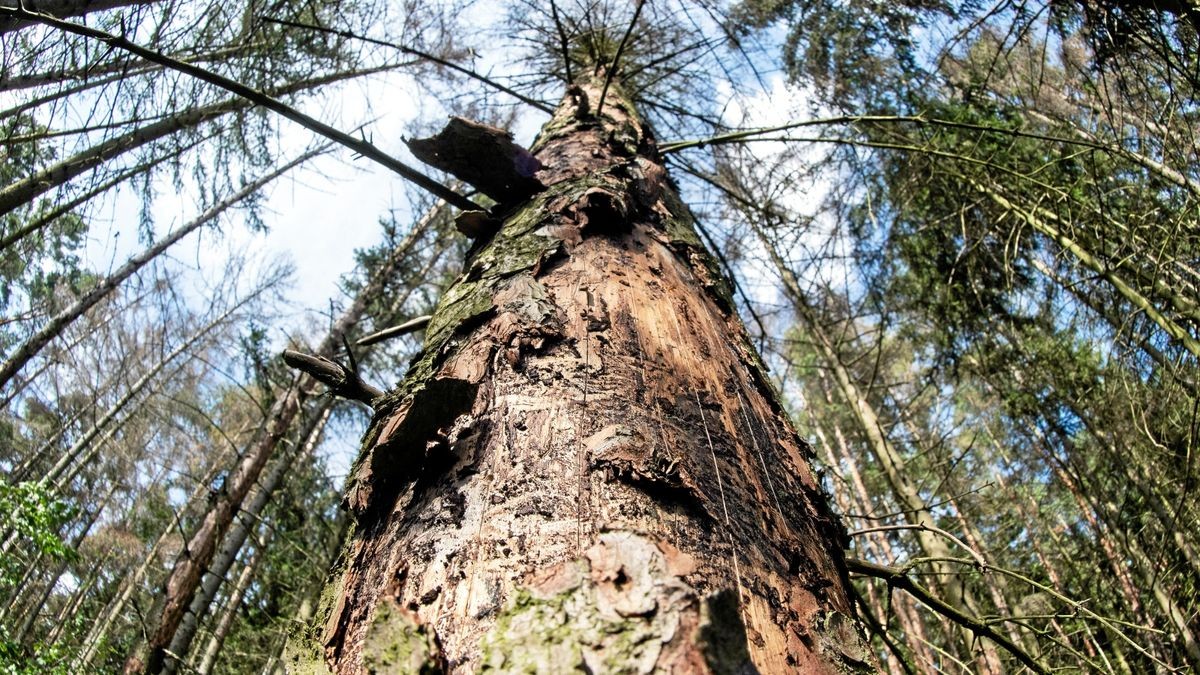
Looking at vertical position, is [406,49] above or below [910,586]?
above

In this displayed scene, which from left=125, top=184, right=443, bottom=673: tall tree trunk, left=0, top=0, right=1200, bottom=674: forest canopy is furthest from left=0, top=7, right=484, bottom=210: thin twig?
left=125, top=184, right=443, bottom=673: tall tree trunk

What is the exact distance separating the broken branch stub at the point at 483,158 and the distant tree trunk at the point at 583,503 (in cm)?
42

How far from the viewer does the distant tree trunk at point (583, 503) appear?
61cm

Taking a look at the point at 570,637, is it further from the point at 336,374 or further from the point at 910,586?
the point at 910,586

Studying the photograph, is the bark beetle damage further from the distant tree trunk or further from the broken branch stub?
the broken branch stub

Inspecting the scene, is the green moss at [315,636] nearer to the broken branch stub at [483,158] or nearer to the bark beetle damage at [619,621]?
the bark beetle damage at [619,621]

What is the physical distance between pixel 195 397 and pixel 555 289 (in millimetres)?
16853

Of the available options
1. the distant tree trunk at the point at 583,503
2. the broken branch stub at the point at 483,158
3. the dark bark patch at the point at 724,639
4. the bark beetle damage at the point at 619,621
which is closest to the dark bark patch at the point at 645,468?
the distant tree trunk at the point at 583,503

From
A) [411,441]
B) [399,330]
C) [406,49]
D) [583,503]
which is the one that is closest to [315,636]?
[411,441]

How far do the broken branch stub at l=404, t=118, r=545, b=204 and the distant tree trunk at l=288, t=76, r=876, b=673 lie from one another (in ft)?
1.38

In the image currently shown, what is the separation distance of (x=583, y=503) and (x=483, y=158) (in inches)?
47.5

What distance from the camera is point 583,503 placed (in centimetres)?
79

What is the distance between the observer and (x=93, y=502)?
11.9 meters

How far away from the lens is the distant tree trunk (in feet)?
1.99
